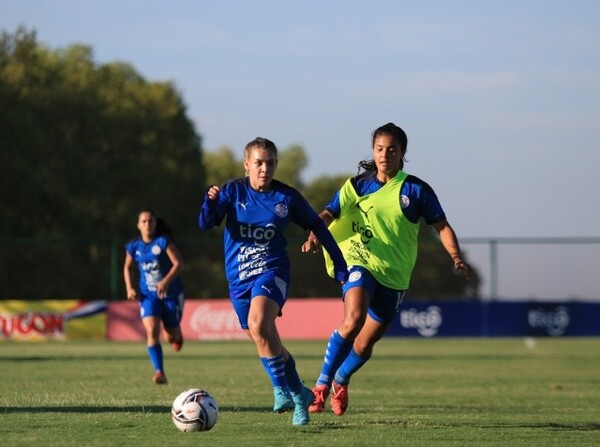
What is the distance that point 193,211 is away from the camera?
5716 centimetres

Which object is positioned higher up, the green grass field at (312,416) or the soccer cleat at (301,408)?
the soccer cleat at (301,408)

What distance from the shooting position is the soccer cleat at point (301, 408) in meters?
9.09

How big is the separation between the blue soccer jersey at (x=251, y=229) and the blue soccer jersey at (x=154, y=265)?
6356 millimetres

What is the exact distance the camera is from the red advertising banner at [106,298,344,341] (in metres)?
33.2

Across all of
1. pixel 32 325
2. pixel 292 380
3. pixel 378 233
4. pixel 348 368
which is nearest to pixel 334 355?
pixel 348 368

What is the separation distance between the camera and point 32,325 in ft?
106

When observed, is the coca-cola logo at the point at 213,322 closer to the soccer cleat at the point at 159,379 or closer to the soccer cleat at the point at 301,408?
the soccer cleat at the point at 159,379

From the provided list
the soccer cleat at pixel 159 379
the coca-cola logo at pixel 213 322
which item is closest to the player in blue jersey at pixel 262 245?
the soccer cleat at pixel 159 379

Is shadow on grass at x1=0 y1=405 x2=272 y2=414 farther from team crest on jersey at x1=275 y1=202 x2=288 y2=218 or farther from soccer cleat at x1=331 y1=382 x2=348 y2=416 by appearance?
team crest on jersey at x1=275 y1=202 x2=288 y2=218

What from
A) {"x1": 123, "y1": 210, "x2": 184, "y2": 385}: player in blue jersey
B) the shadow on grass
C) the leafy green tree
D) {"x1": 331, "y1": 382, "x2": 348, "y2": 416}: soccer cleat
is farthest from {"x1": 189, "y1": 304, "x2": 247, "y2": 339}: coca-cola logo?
{"x1": 331, "y1": 382, "x2": 348, "y2": 416}: soccer cleat

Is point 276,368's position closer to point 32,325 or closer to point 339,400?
point 339,400

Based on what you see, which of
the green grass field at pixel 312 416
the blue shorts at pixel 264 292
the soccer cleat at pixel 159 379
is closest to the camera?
the green grass field at pixel 312 416

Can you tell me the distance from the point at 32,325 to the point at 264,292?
2443cm

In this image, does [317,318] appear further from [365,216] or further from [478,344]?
[365,216]
